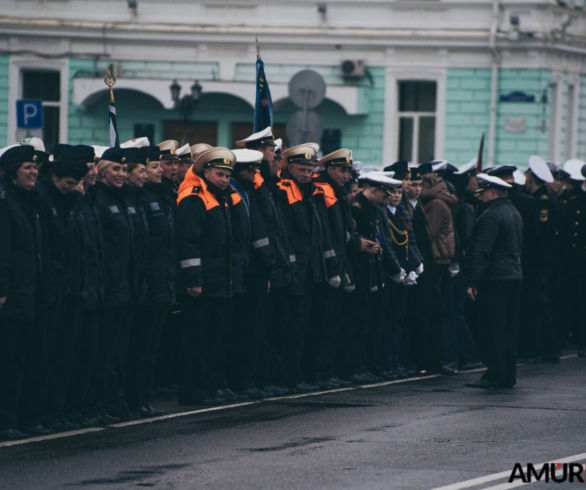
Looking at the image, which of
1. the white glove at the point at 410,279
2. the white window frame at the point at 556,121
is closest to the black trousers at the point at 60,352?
the white glove at the point at 410,279

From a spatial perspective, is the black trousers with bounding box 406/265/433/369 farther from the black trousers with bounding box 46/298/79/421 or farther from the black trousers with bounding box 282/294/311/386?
the black trousers with bounding box 46/298/79/421

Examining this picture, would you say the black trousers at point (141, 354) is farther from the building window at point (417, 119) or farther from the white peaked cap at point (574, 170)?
the building window at point (417, 119)

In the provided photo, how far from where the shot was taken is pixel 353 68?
109ft

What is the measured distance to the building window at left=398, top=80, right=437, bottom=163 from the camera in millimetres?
33812

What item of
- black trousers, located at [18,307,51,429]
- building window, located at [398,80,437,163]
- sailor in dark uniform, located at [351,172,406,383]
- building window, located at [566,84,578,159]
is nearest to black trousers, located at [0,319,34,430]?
black trousers, located at [18,307,51,429]

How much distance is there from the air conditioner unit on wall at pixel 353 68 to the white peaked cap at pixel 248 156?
65.1 ft

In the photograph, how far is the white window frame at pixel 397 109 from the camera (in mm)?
33219

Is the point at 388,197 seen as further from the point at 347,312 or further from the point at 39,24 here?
the point at 39,24

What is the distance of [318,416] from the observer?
12320 millimetres

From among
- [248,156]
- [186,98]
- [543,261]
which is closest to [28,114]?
[543,261]

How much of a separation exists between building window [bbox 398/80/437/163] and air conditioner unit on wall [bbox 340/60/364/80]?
1.05 metres

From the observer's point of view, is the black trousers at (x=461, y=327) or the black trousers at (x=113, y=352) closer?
the black trousers at (x=113, y=352)

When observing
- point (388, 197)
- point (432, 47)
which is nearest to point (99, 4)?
point (432, 47)

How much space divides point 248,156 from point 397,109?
20.7 m
